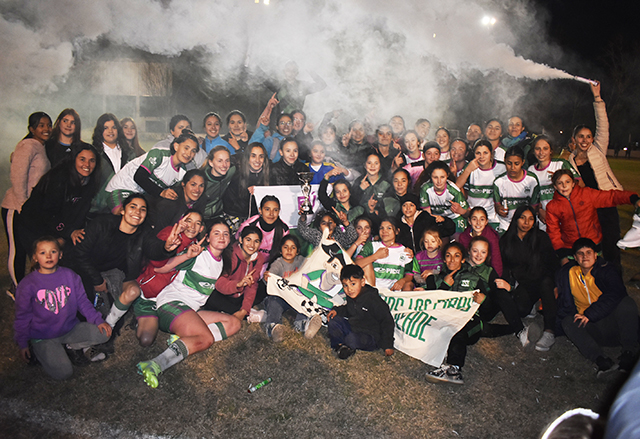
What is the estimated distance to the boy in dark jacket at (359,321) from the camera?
13.0 feet

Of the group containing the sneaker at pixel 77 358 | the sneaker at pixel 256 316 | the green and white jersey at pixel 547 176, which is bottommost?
the sneaker at pixel 77 358

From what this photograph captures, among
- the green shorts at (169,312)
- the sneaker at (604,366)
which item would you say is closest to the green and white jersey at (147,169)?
the green shorts at (169,312)

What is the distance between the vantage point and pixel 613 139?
26969 mm

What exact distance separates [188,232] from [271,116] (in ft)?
9.64

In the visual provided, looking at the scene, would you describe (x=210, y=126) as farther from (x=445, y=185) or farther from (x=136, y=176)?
(x=445, y=185)

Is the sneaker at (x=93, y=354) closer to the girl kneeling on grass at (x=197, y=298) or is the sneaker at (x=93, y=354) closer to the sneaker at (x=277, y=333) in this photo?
the girl kneeling on grass at (x=197, y=298)

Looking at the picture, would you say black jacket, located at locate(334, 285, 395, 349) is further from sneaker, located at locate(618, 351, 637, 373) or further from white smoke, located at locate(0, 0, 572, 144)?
white smoke, located at locate(0, 0, 572, 144)

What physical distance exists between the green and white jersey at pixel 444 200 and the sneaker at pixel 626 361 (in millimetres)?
2036

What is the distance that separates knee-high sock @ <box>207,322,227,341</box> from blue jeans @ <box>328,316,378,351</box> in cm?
115

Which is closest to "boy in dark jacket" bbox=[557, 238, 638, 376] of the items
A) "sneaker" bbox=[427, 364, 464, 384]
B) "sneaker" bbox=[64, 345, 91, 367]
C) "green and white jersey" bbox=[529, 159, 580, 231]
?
"green and white jersey" bbox=[529, 159, 580, 231]

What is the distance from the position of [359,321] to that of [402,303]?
611 mm

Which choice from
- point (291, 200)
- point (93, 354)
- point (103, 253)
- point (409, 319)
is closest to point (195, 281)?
point (103, 253)

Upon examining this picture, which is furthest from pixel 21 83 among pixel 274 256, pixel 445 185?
pixel 445 185

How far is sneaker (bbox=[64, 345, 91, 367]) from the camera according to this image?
3.69 m
